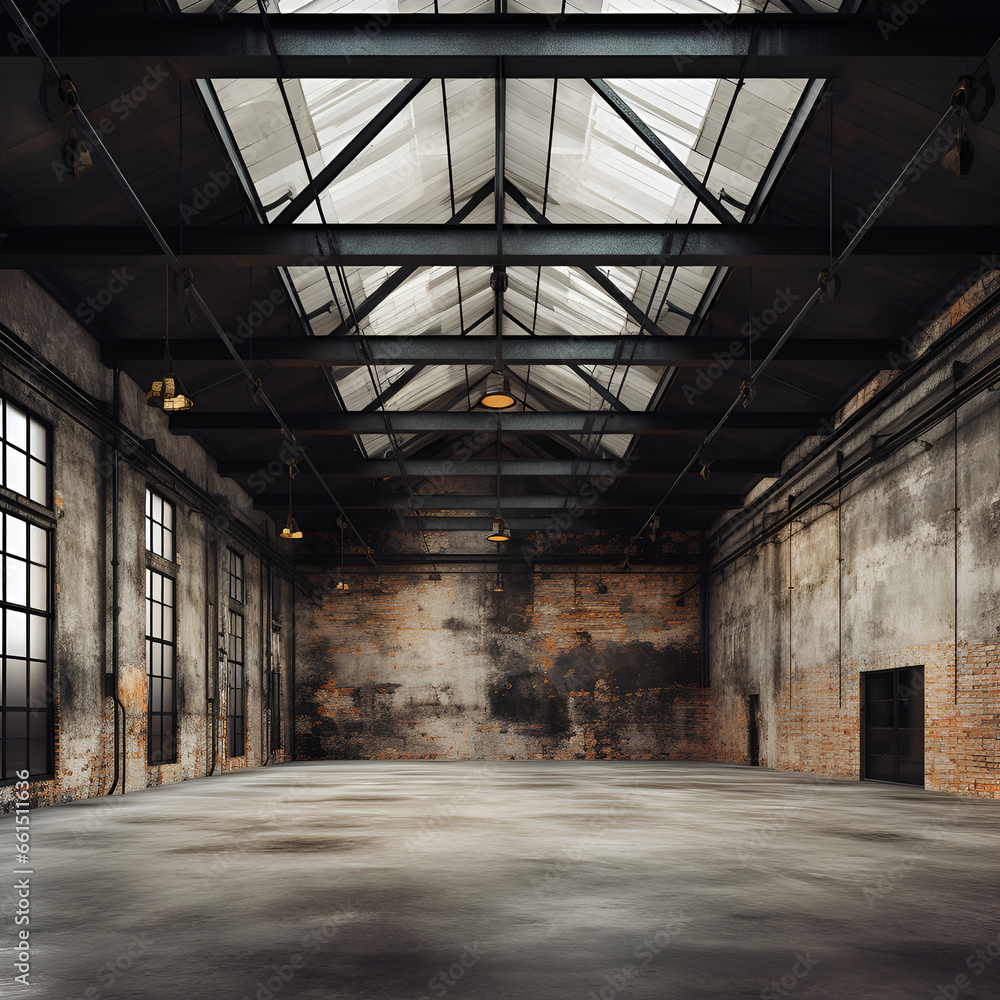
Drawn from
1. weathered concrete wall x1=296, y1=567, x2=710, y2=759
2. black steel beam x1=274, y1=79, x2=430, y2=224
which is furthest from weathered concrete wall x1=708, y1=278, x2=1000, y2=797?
black steel beam x1=274, y1=79, x2=430, y2=224

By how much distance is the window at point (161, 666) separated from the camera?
14953 millimetres

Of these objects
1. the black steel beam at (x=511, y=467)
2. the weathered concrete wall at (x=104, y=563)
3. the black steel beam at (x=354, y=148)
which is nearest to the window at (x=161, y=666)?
the weathered concrete wall at (x=104, y=563)

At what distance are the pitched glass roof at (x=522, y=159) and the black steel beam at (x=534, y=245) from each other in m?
0.95

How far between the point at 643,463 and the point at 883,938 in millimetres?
14958

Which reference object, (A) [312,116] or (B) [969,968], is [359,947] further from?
(A) [312,116]

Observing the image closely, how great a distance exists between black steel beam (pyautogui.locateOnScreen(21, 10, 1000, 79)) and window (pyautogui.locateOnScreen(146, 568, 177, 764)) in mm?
9414

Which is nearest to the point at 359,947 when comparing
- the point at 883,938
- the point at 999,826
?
the point at 883,938

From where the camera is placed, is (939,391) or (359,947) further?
(939,391)

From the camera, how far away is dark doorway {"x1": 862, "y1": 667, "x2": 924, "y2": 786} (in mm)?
13070

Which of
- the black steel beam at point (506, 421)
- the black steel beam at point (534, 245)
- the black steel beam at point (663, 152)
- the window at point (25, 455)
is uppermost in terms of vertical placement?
the black steel beam at point (663, 152)

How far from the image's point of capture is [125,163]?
9383 mm

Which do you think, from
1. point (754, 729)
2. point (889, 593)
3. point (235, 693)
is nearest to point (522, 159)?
point (889, 593)

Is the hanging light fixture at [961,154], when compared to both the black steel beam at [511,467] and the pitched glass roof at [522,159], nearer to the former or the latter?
the pitched glass roof at [522,159]

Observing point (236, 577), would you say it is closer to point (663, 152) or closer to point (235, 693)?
point (235, 693)
